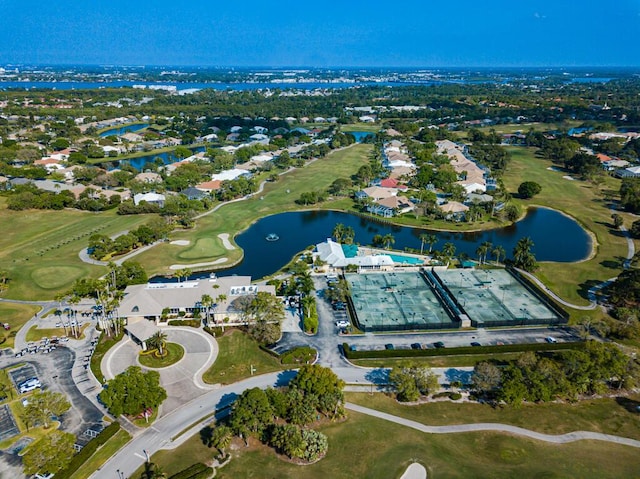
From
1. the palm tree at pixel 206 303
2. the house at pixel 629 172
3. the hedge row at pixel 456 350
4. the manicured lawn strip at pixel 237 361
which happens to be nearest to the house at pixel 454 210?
the hedge row at pixel 456 350

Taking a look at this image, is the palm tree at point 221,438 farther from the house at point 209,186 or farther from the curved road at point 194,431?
the house at point 209,186

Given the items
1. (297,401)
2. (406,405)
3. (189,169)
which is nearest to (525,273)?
(406,405)

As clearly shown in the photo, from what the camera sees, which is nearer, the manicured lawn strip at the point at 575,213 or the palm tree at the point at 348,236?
the manicured lawn strip at the point at 575,213

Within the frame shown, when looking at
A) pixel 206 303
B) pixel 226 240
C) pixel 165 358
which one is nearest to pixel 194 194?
pixel 226 240

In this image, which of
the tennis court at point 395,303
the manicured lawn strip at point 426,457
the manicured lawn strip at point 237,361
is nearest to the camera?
the manicured lawn strip at point 426,457

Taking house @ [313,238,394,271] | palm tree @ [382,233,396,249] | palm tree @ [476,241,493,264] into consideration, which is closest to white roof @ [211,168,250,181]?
house @ [313,238,394,271]

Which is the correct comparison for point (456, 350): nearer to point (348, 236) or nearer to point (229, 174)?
point (348, 236)

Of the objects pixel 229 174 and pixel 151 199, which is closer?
pixel 151 199
